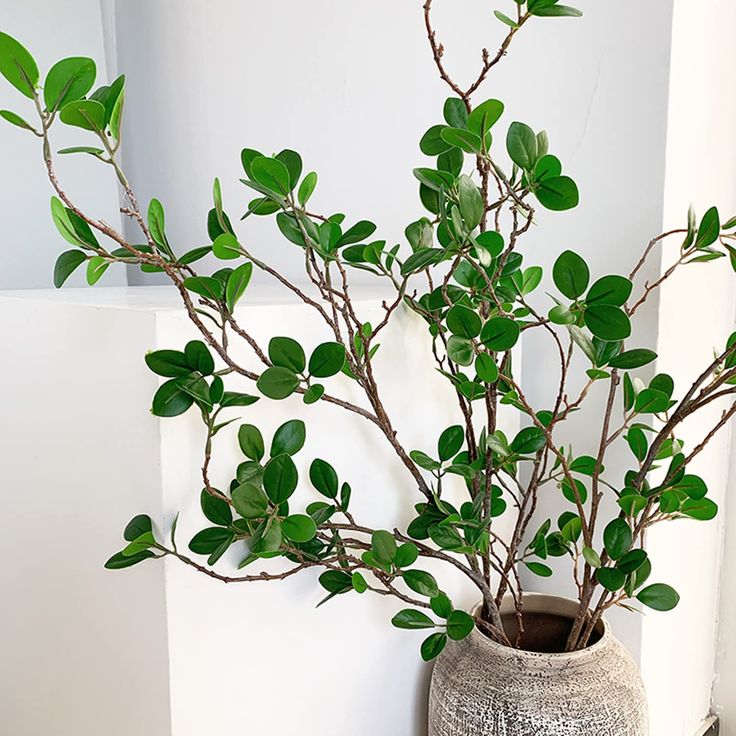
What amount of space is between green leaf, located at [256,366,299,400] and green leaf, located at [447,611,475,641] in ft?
0.91

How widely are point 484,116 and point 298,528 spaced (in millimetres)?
356

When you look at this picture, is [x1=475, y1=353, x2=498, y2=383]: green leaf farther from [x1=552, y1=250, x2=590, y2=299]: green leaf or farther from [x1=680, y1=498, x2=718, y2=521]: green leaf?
[x1=680, y1=498, x2=718, y2=521]: green leaf

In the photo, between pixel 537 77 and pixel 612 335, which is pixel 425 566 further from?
pixel 537 77

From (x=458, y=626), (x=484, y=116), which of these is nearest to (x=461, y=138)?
(x=484, y=116)

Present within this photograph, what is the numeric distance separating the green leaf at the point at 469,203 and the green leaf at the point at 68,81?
279mm

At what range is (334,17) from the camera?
1.26 meters

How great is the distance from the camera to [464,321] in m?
0.67

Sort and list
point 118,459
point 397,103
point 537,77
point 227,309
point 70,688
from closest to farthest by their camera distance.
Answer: point 227,309
point 118,459
point 70,688
point 537,77
point 397,103

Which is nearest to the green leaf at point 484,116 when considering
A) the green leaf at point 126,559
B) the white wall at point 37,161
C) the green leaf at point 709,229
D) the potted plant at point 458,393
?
the potted plant at point 458,393

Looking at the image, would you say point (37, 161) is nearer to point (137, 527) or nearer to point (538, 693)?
point (137, 527)

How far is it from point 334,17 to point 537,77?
39 cm

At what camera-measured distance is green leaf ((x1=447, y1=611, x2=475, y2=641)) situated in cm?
77

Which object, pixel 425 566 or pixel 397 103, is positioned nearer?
pixel 425 566

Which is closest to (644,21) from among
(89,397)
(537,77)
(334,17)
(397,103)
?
(537,77)
